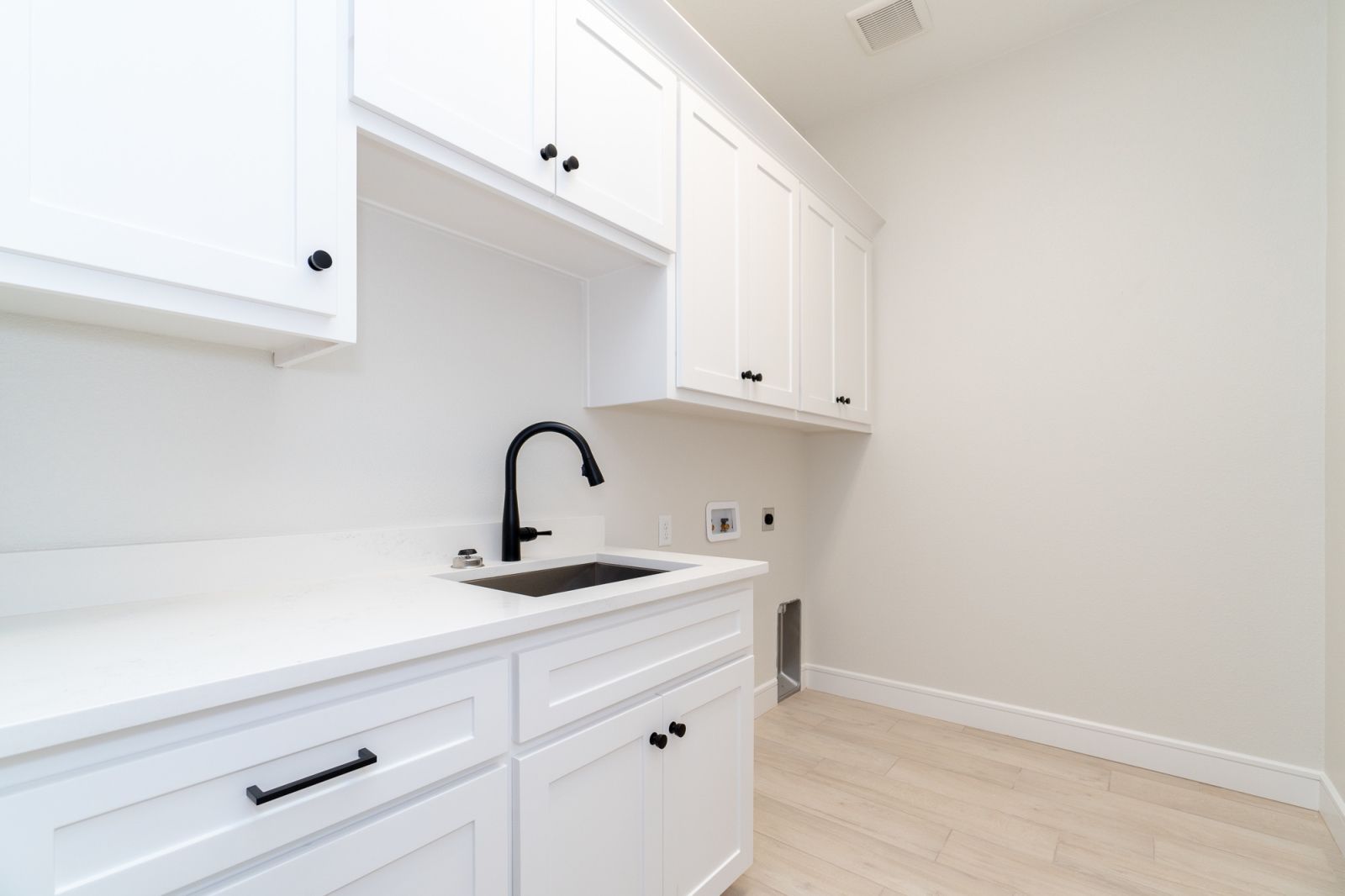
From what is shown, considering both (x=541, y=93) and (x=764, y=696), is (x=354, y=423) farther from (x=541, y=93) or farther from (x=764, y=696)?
(x=764, y=696)

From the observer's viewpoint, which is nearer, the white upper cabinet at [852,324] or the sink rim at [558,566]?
the sink rim at [558,566]

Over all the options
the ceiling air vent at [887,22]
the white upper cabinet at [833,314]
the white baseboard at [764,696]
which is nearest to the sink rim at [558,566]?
the white upper cabinet at [833,314]

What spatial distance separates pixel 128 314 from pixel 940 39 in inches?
113

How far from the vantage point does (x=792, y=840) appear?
6.07ft

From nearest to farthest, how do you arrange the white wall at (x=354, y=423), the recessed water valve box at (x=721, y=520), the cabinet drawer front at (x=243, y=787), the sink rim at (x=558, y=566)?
the cabinet drawer front at (x=243, y=787), the white wall at (x=354, y=423), the sink rim at (x=558, y=566), the recessed water valve box at (x=721, y=520)

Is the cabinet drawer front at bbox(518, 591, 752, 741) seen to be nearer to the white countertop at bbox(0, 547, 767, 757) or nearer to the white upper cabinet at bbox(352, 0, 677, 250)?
the white countertop at bbox(0, 547, 767, 757)

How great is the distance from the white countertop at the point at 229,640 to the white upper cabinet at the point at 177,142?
463mm

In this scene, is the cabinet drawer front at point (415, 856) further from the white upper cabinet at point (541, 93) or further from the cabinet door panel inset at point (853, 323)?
the cabinet door panel inset at point (853, 323)

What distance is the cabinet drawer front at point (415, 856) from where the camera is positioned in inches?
30.3

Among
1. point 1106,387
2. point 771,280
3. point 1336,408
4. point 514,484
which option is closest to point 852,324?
point 771,280

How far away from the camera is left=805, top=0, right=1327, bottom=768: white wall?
2.12 metres

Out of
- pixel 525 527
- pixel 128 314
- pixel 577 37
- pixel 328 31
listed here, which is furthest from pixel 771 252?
pixel 128 314

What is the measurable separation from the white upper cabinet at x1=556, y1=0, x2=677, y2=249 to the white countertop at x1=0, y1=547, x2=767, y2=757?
2.91 ft

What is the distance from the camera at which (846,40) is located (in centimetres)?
255
